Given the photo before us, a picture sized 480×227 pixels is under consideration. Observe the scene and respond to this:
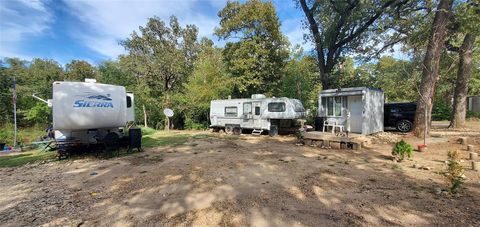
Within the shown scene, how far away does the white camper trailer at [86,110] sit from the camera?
887cm

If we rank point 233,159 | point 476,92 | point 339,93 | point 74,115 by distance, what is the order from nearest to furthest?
point 233,159, point 74,115, point 339,93, point 476,92

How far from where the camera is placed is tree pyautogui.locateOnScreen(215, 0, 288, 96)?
63.5 ft

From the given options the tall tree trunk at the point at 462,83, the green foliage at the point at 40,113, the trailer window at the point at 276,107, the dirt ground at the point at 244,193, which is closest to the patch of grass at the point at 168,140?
the dirt ground at the point at 244,193

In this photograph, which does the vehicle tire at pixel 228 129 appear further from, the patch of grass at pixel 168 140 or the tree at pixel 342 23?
the tree at pixel 342 23

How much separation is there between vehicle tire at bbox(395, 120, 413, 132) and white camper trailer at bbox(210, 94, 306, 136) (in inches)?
208

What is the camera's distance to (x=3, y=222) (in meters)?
4.14

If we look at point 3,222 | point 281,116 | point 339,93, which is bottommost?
point 3,222

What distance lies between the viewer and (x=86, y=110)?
9.27 m

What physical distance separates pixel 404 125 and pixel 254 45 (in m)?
11.5

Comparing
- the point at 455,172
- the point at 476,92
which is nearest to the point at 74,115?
the point at 455,172

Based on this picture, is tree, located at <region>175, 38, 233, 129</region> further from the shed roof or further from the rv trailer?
the rv trailer

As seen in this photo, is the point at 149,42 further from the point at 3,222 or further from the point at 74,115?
the point at 3,222

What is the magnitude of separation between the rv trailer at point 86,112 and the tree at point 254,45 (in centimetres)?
1100

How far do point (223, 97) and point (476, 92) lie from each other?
2532 cm
